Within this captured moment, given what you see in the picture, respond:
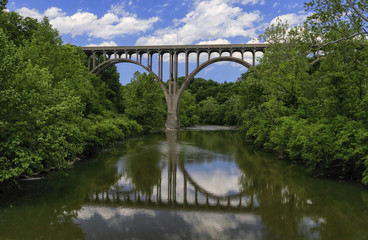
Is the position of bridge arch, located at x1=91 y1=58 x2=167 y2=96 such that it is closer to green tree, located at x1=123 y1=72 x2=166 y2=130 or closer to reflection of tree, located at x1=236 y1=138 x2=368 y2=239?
green tree, located at x1=123 y1=72 x2=166 y2=130

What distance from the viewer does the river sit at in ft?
27.4

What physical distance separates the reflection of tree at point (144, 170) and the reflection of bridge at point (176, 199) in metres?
0.48

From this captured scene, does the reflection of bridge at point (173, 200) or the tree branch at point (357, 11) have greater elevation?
the tree branch at point (357, 11)

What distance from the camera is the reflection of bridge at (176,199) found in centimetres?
1086

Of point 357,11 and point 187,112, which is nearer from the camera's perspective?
point 357,11

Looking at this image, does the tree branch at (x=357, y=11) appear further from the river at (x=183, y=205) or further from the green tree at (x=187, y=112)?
the green tree at (x=187, y=112)

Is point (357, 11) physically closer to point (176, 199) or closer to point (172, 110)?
point (176, 199)

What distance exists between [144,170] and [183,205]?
6.49m

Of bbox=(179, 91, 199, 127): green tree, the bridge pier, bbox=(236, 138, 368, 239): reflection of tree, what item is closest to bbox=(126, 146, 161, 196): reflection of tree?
bbox=(236, 138, 368, 239): reflection of tree

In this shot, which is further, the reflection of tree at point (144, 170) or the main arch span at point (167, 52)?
the main arch span at point (167, 52)

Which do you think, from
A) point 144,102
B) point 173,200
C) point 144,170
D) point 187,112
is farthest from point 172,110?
point 173,200

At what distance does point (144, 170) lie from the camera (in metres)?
17.1

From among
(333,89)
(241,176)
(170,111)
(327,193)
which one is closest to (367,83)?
(333,89)

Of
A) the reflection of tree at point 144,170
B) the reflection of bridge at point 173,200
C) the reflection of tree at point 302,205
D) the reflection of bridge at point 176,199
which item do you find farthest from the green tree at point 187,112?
the reflection of bridge at point 173,200
